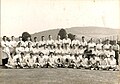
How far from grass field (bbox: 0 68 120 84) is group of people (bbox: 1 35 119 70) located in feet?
0.22

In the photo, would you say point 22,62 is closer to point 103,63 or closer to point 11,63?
point 11,63

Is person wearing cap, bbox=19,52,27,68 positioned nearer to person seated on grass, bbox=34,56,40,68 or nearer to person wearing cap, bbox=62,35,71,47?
person seated on grass, bbox=34,56,40,68

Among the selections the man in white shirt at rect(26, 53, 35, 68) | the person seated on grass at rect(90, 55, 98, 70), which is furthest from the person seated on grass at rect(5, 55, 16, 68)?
the person seated on grass at rect(90, 55, 98, 70)

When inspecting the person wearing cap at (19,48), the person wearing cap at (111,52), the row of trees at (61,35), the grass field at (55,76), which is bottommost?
the grass field at (55,76)

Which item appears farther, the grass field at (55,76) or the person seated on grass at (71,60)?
the person seated on grass at (71,60)

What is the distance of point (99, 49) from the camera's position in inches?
136

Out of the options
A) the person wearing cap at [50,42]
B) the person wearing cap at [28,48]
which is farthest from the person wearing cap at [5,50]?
the person wearing cap at [50,42]

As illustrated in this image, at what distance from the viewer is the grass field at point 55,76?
10.8 ft

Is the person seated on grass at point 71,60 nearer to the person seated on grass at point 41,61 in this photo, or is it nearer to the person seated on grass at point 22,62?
the person seated on grass at point 41,61

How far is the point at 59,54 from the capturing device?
3426mm

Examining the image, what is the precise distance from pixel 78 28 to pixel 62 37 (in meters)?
0.21

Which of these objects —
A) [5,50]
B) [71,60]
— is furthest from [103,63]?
[5,50]

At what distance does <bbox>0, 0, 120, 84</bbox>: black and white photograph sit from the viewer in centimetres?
332

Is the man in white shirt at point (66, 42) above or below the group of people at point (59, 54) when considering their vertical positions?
above
